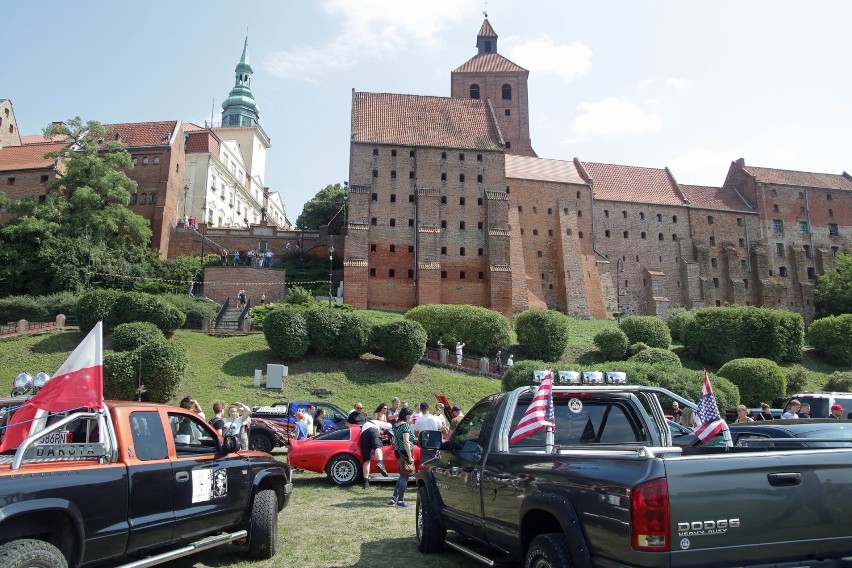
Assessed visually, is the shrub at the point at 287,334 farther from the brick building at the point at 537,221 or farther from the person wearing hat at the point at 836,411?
the person wearing hat at the point at 836,411

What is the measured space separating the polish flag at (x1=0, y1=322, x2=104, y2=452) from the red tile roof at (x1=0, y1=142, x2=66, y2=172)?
180ft

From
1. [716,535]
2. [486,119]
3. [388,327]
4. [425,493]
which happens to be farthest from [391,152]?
[716,535]

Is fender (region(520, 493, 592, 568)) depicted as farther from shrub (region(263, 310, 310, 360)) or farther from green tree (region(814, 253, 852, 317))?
green tree (region(814, 253, 852, 317))

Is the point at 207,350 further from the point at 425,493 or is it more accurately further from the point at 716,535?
the point at 716,535

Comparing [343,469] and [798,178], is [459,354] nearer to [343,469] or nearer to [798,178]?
[343,469]

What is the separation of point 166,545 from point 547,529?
137 inches

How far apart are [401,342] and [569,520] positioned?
25.1m

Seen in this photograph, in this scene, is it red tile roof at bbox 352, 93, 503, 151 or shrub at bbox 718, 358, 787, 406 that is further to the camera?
red tile roof at bbox 352, 93, 503, 151

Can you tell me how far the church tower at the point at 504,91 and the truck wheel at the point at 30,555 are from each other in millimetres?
65700

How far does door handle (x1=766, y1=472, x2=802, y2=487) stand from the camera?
4.07 metres

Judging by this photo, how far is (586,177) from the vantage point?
2564 inches

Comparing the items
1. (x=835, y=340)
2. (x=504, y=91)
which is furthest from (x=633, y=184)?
(x=835, y=340)

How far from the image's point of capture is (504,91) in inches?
2746

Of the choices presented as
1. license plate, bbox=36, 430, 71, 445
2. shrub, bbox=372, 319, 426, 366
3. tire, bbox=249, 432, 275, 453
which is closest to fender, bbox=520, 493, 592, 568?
license plate, bbox=36, 430, 71, 445
